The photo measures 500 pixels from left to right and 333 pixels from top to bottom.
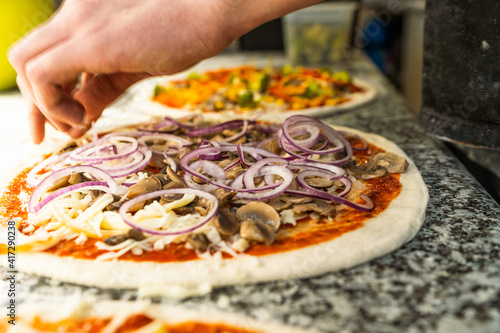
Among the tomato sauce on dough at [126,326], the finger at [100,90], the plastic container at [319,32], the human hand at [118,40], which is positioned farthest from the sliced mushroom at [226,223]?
the plastic container at [319,32]

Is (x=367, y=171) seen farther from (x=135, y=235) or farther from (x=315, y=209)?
(x=135, y=235)

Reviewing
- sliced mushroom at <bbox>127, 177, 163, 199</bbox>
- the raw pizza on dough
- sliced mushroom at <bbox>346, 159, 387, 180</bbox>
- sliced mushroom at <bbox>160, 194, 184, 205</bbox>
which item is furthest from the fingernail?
sliced mushroom at <bbox>346, 159, 387, 180</bbox>

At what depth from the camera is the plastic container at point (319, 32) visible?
15.7 feet

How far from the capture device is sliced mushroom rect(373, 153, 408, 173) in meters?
1.98

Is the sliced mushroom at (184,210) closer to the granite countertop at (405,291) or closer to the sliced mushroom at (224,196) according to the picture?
the sliced mushroom at (224,196)

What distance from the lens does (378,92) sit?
3879mm

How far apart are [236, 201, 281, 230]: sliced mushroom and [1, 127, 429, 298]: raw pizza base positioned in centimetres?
16

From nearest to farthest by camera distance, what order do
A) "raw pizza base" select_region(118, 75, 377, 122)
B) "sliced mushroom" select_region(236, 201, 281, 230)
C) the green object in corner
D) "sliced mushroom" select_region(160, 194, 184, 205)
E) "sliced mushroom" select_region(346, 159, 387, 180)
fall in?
"sliced mushroom" select_region(236, 201, 281, 230) → "sliced mushroom" select_region(160, 194, 184, 205) → "sliced mushroom" select_region(346, 159, 387, 180) → "raw pizza base" select_region(118, 75, 377, 122) → the green object in corner

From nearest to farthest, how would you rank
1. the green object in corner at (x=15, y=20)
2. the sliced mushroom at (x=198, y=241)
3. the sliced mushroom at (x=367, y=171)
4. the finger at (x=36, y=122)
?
the sliced mushroom at (x=198, y=241)
the sliced mushroom at (x=367, y=171)
the finger at (x=36, y=122)
the green object in corner at (x=15, y=20)

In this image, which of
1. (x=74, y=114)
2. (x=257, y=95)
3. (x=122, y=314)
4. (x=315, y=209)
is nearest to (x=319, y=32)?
(x=257, y=95)

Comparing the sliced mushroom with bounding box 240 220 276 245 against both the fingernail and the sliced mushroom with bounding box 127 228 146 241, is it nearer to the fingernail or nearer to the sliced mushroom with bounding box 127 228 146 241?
the sliced mushroom with bounding box 127 228 146 241

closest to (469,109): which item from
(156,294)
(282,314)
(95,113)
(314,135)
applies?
(314,135)

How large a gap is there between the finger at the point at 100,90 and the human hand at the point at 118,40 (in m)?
0.46

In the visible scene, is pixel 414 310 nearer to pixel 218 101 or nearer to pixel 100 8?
pixel 100 8
